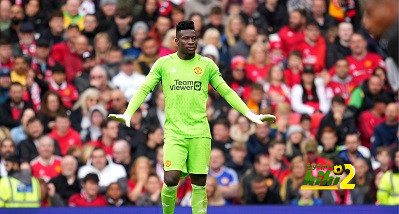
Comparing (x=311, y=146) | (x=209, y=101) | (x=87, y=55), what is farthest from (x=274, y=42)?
(x=87, y=55)

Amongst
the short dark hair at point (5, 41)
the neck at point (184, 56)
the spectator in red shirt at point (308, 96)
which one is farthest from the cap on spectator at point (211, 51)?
the neck at point (184, 56)

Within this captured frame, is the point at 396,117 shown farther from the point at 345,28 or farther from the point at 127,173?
the point at 127,173

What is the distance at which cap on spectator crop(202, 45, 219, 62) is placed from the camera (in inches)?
535

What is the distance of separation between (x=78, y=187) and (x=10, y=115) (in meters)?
1.93

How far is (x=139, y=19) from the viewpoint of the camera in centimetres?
1452

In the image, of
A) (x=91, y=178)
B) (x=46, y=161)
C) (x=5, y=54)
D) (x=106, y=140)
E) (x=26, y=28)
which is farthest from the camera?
(x=26, y=28)

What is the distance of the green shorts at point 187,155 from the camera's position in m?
7.78

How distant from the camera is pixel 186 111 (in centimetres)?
779

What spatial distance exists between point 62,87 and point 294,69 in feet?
11.8

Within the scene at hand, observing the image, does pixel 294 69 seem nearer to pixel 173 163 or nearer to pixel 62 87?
pixel 62 87

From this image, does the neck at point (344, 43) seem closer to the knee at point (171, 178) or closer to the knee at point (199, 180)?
the knee at point (199, 180)

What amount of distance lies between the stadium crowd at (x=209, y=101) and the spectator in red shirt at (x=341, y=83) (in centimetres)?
2

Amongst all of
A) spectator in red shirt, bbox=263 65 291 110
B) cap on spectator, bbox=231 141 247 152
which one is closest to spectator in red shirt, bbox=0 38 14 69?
cap on spectator, bbox=231 141 247 152

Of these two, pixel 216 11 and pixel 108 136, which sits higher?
pixel 216 11
